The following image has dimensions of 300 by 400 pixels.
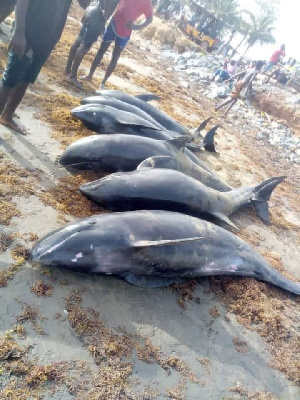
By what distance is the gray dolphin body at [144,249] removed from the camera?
12.0ft

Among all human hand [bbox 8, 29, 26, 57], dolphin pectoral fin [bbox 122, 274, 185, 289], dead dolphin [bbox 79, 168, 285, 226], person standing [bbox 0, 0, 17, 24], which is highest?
human hand [bbox 8, 29, 26, 57]

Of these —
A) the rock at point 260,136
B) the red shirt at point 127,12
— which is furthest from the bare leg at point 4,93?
the rock at point 260,136

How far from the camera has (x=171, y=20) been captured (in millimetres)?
37125

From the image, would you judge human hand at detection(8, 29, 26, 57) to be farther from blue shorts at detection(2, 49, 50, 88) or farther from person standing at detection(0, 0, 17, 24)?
person standing at detection(0, 0, 17, 24)

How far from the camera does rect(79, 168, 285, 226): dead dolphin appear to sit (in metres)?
4.77

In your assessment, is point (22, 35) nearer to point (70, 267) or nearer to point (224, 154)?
point (70, 267)

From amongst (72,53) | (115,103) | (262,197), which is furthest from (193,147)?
(72,53)

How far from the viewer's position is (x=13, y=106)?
5.42 metres

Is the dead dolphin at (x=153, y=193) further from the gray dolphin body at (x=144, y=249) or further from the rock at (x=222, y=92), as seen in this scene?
the rock at (x=222, y=92)

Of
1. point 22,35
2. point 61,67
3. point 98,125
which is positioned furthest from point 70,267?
point 61,67

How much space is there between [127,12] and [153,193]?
565 cm

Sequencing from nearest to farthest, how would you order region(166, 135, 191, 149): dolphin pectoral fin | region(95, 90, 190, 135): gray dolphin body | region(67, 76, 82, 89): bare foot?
region(166, 135, 191, 149): dolphin pectoral fin
region(95, 90, 190, 135): gray dolphin body
region(67, 76, 82, 89): bare foot

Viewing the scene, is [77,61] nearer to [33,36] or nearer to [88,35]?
[88,35]

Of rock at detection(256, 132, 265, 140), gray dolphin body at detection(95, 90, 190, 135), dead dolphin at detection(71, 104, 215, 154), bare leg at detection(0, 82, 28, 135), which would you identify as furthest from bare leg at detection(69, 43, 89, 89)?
rock at detection(256, 132, 265, 140)
